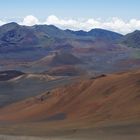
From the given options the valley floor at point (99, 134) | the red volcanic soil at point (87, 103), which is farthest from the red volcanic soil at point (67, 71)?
the valley floor at point (99, 134)

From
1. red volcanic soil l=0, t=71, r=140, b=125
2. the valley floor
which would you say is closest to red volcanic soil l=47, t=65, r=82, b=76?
red volcanic soil l=0, t=71, r=140, b=125

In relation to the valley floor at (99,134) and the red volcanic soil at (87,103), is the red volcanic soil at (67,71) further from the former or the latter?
the valley floor at (99,134)

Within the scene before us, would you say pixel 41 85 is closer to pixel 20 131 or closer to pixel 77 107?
pixel 77 107

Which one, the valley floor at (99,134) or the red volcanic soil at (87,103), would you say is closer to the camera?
the valley floor at (99,134)

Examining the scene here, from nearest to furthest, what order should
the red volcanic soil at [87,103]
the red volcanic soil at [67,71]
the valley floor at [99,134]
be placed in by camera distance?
the valley floor at [99,134], the red volcanic soil at [87,103], the red volcanic soil at [67,71]

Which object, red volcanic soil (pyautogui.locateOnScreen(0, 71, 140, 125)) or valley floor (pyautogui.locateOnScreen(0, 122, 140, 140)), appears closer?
valley floor (pyautogui.locateOnScreen(0, 122, 140, 140))

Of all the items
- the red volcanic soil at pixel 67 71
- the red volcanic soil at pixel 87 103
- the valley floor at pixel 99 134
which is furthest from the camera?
the red volcanic soil at pixel 67 71

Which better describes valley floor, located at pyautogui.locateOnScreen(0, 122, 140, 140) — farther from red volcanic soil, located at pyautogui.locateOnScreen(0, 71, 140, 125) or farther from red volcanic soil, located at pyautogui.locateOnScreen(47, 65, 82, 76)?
red volcanic soil, located at pyautogui.locateOnScreen(47, 65, 82, 76)

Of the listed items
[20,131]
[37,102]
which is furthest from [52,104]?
[20,131]

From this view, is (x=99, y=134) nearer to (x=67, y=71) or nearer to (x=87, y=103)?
(x=87, y=103)

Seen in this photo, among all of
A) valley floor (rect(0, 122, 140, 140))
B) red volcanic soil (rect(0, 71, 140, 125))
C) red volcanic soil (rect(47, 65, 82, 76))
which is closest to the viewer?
valley floor (rect(0, 122, 140, 140))

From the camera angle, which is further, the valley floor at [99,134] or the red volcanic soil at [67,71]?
the red volcanic soil at [67,71]
